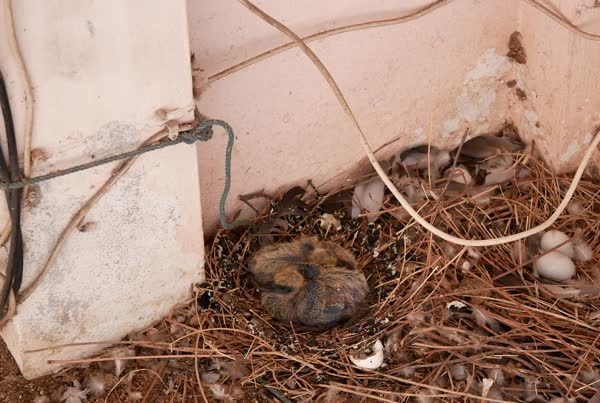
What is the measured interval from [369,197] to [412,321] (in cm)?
45

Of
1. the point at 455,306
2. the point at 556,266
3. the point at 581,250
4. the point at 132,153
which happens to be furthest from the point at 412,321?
the point at 132,153

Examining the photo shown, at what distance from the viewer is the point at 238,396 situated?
2.12 meters

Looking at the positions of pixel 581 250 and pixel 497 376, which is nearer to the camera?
pixel 497 376

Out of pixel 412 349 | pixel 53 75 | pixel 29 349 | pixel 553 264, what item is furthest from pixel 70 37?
pixel 553 264

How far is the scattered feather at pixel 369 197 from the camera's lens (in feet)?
8.30

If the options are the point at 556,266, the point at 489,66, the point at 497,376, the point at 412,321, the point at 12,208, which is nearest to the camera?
the point at 12,208

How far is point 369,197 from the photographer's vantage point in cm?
255

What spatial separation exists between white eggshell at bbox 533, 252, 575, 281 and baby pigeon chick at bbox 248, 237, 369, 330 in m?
0.52

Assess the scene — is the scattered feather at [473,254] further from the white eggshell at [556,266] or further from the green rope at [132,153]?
the green rope at [132,153]

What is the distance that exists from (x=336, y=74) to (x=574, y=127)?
2.43 ft

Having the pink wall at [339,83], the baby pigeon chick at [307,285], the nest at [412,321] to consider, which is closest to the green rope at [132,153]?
the pink wall at [339,83]

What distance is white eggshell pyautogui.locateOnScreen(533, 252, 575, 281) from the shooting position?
92.5 inches

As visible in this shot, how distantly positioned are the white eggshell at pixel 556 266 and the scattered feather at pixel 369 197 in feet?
1.59

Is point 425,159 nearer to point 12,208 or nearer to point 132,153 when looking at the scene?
point 132,153
